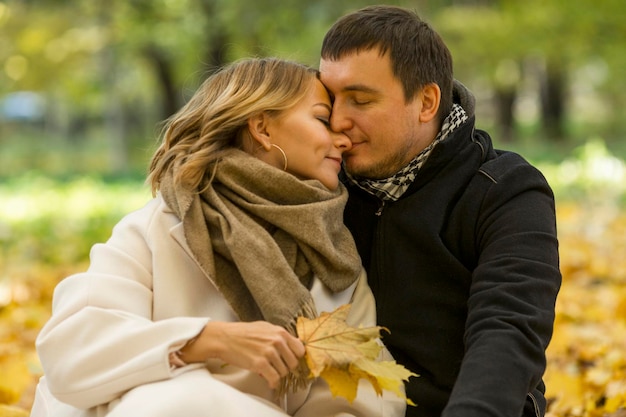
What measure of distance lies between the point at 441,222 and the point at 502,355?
0.50 metres

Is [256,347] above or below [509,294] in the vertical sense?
below

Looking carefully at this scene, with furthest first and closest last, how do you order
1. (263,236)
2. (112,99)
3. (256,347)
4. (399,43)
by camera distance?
(112,99)
(399,43)
(263,236)
(256,347)

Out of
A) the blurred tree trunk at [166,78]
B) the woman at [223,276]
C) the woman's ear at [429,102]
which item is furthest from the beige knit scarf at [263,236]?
the blurred tree trunk at [166,78]

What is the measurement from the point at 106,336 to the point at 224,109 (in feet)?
2.29

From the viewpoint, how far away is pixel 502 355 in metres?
2.29

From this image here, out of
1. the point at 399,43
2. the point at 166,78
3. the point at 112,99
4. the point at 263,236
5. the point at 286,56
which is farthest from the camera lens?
the point at 166,78

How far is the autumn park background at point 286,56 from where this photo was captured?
4.62m

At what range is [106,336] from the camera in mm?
2395

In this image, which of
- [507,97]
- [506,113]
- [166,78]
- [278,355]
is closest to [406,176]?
[278,355]

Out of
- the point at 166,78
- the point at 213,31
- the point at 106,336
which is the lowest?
the point at 106,336

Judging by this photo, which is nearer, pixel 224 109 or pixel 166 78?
pixel 224 109

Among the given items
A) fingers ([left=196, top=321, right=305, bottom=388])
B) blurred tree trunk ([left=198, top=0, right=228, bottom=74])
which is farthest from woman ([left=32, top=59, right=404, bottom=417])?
blurred tree trunk ([left=198, top=0, right=228, bottom=74])

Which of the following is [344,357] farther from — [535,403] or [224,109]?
[224,109]

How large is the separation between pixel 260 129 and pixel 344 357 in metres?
0.72
